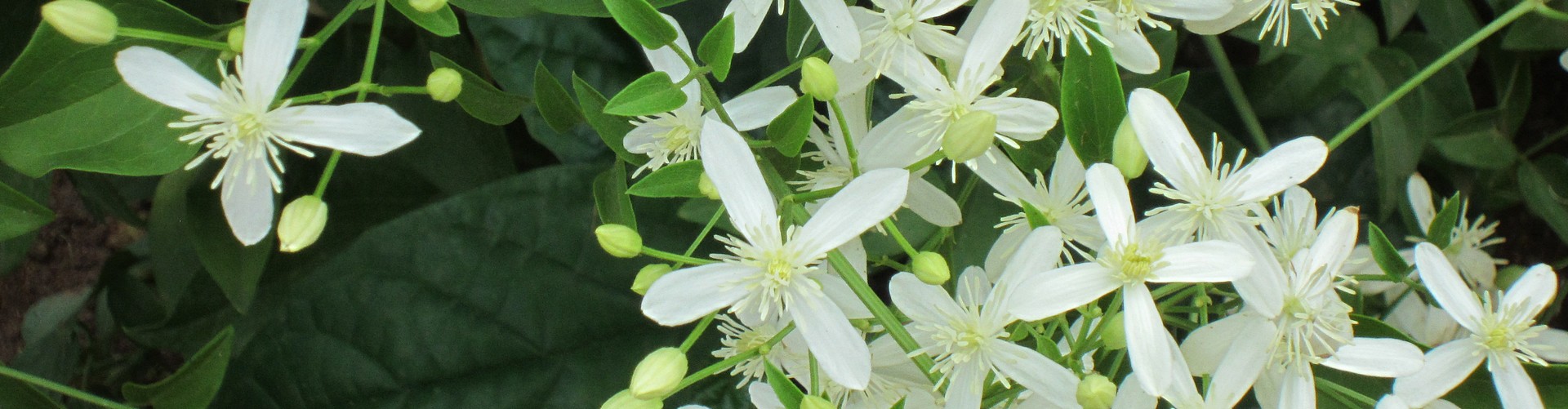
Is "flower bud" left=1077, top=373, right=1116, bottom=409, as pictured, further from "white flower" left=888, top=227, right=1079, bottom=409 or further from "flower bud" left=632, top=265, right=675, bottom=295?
"flower bud" left=632, top=265, right=675, bottom=295

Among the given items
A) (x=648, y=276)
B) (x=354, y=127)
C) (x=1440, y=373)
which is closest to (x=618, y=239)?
(x=648, y=276)

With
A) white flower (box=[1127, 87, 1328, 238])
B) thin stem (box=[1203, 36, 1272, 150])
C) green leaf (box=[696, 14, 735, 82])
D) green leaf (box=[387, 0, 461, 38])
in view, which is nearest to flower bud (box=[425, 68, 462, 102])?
green leaf (box=[387, 0, 461, 38])

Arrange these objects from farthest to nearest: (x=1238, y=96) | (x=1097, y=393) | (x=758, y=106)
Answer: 1. (x=1238, y=96)
2. (x=758, y=106)
3. (x=1097, y=393)

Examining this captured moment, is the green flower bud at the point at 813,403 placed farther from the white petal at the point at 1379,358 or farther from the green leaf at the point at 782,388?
the white petal at the point at 1379,358

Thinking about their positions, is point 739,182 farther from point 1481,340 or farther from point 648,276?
point 1481,340

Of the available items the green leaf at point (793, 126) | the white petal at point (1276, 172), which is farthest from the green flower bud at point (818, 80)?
the white petal at point (1276, 172)

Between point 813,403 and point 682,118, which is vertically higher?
point 682,118
